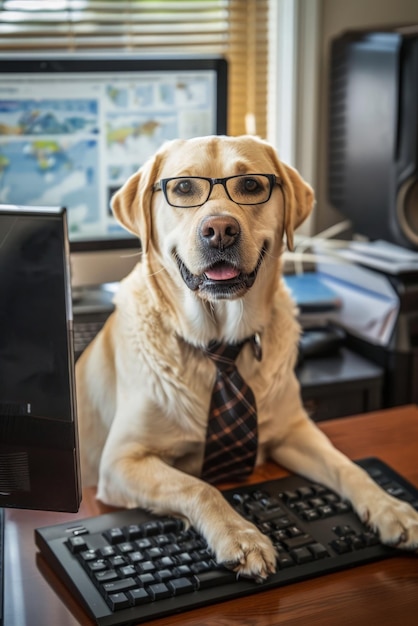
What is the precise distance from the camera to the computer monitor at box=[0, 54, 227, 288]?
170cm

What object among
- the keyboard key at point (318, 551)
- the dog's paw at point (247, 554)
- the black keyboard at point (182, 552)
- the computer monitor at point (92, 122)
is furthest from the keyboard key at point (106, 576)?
the computer monitor at point (92, 122)

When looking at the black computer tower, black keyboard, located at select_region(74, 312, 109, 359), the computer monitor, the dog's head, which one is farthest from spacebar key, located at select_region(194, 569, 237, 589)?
the black computer tower

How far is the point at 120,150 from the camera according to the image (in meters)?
1.79

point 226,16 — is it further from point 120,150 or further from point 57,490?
point 57,490

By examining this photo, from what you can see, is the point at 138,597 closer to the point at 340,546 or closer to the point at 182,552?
the point at 182,552

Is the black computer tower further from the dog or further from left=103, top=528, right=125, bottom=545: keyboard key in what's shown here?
left=103, top=528, right=125, bottom=545: keyboard key

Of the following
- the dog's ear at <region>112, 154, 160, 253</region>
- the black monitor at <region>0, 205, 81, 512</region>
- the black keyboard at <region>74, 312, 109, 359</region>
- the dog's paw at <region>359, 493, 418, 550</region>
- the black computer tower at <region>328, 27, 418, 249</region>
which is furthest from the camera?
the black computer tower at <region>328, 27, 418, 249</region>

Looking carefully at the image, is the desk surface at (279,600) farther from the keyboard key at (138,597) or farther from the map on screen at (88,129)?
the map on screen at (88,129)

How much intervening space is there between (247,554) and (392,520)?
0.65 feet

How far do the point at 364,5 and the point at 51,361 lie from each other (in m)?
1.85

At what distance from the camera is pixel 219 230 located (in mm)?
1101

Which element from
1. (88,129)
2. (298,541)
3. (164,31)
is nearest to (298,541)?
(298,541)

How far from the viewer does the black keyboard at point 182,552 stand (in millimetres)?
873

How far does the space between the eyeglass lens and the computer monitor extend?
0.55m
